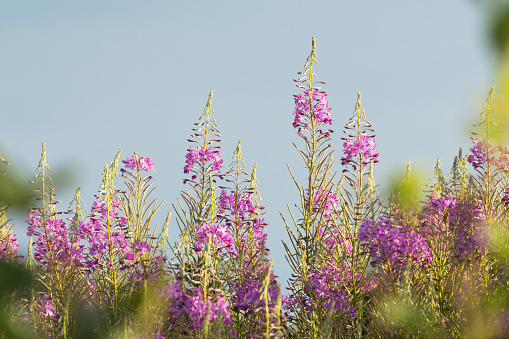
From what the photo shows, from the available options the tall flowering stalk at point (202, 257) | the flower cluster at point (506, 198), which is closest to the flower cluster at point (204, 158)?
the tall flowering stalk at point (202, 257)

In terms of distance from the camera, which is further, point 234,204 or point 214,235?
point 234,204

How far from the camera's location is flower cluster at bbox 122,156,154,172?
18.5 ft

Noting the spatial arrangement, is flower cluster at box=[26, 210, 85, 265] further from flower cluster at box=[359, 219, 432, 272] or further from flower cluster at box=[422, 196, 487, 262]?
flower cluster at box=[422, 196, 487, 262]

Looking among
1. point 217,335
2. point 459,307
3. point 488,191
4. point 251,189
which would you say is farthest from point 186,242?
point 488,191

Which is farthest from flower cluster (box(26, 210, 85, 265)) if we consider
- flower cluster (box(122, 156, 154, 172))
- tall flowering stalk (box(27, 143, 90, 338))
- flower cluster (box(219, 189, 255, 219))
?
flower cluster (box(219, 189, 255, 219))

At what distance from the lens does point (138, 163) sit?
5.66 m

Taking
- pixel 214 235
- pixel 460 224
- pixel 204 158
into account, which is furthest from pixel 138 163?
pixel 460 224

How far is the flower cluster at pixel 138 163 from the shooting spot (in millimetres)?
5652

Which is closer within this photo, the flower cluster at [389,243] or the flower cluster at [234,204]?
the flower cluster at [389,243]

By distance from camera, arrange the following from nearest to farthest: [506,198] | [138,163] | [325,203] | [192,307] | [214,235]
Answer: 1. [192,307]
2. [214,235]
3. [325,203]
4. [506,198]
5. [138,163]

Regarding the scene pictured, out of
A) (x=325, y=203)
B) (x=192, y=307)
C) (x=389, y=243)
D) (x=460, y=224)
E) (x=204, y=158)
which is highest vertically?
(x=204, y=158)

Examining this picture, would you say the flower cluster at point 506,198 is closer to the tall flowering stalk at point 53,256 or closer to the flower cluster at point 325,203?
the flower cluster at point 325,203

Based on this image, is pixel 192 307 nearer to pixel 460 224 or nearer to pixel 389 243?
pixel 389 243

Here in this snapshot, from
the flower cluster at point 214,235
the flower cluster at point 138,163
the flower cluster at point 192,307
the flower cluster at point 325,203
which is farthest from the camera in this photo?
the flower cluster at point 138,163
